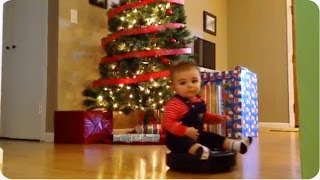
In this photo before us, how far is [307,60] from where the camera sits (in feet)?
2.60

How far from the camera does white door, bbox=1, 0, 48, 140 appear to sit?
122 inches

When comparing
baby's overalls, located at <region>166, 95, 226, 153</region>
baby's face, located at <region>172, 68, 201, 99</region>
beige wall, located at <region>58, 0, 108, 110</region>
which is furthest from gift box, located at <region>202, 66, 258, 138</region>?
baby's face, located at <region>172, 68, 201, 99</region>

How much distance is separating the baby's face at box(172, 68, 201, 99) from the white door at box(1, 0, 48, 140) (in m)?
1.92

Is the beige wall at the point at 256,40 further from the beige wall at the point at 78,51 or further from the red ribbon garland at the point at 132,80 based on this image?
the red ribbon garland at the point at 132,80

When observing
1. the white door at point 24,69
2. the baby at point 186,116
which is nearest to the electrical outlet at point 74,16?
the white door at point 24,69

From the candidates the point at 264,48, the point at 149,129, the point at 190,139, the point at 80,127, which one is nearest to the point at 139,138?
the point at 149,129

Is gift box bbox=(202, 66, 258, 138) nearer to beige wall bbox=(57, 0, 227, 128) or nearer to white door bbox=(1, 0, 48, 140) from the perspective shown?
beige wall bbox=(57, 0, 227, 128)

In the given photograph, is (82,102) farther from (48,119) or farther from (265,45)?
(265,45)

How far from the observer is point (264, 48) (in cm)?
537

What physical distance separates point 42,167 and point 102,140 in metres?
1.44

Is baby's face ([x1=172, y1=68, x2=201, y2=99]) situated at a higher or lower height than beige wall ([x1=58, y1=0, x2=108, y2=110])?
lower

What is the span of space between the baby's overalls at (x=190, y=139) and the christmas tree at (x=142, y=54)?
1.46 m

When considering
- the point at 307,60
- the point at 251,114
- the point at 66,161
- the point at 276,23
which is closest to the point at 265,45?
the point at 276,23

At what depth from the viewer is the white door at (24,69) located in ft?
10.2
